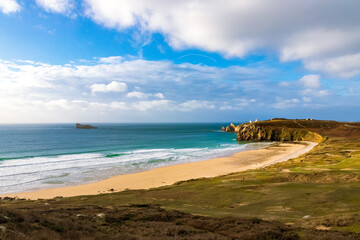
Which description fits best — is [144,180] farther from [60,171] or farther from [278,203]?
[278,203]

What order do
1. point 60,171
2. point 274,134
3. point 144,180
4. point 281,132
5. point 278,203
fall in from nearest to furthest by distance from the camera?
point 278,203
point 144,180
point 60,171
point 281,132
point 274,134

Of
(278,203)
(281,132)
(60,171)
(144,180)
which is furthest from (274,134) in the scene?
(278,203)

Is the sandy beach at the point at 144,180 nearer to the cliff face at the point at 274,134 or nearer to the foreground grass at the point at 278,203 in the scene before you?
the foreground grass at the point at 278,203

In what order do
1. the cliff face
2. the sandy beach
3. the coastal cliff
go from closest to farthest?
the sandy beach, the cliff face, the coastal cliff

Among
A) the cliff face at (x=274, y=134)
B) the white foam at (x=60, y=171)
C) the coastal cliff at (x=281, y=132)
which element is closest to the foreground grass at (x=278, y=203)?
the white foam at (x=60, y=171)

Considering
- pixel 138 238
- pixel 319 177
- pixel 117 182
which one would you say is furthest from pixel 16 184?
pixel 319 177

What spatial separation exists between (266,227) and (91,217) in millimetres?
10513

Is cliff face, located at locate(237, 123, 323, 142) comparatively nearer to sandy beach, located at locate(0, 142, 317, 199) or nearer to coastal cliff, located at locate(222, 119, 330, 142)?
coastal cliff, located at locate(222, 119, 330, 142)

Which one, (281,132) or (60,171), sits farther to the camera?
(281,132)

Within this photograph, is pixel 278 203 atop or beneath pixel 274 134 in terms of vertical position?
beneath

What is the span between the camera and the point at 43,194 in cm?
3008

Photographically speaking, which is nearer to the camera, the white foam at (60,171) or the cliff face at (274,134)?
the white foam at (60,171)

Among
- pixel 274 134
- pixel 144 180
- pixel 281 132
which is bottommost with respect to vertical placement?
pixel 144 180

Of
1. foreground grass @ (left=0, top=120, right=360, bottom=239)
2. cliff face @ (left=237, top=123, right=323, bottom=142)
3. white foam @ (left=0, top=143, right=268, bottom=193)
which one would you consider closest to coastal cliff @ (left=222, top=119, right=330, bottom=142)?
cliff face @ (left=237, top=123, right=323, bottom=142)
